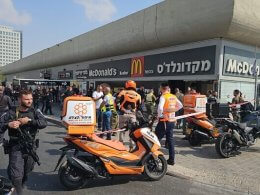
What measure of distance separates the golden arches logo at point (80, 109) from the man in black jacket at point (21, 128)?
3.87 feet

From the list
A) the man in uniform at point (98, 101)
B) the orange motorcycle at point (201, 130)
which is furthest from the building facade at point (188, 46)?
the man in uniform at point (98, 101)

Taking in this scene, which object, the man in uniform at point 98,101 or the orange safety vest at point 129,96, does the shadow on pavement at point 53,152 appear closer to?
the orange safety vest at point 129,96

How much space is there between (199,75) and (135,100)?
944cm

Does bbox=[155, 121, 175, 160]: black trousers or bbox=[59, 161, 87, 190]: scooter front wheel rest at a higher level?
bbox=[155, 121, 175, 160]: black trousers

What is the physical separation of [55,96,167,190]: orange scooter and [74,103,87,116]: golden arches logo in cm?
16

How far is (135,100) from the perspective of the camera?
326 inches

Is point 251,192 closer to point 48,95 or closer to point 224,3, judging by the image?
point 224,3

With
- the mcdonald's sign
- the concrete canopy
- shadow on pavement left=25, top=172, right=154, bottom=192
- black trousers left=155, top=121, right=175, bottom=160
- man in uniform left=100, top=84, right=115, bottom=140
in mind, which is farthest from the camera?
the mcdonald's sign

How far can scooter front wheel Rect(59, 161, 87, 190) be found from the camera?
5430 millimetres

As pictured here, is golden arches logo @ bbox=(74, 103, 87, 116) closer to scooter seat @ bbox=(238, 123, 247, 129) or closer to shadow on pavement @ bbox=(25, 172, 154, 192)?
shadow on pavement @ bbox=(25, 172, 154, 192)

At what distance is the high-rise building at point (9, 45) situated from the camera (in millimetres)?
102750

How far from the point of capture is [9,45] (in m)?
103

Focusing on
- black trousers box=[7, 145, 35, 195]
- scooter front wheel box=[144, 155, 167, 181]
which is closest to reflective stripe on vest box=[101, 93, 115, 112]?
scooter front wheel box=[144, 155, 167, 181]

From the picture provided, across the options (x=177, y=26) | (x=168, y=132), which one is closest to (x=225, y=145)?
(x=168, y=132)
